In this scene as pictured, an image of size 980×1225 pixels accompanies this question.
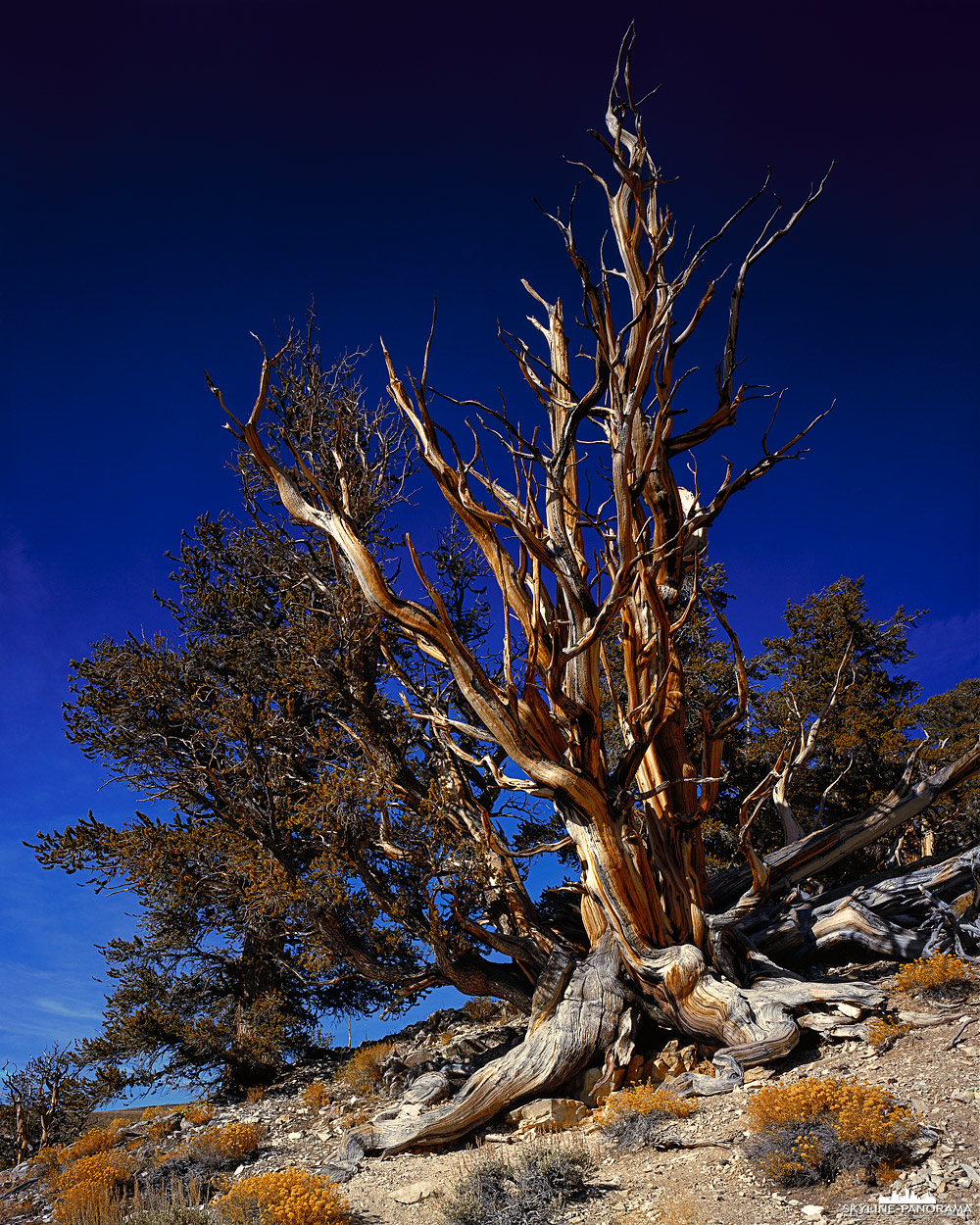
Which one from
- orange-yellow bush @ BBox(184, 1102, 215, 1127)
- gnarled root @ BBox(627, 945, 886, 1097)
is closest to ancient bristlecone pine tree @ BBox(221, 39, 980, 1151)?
gnarled root @ BBox(627, 945, 886, 1097)

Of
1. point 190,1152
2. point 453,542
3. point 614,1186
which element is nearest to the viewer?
point 614,1186

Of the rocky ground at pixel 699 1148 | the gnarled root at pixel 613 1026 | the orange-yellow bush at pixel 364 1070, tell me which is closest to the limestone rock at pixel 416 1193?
the rocky ground at pixel 699 1148

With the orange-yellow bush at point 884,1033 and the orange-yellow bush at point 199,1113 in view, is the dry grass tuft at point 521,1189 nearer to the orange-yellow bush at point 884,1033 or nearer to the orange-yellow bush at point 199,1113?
the orange-yellow bush at point 884,1033

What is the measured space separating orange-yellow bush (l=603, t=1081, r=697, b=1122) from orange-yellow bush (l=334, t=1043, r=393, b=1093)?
277cm

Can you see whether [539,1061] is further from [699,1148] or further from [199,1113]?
[199,1113]

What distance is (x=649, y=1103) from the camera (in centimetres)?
510

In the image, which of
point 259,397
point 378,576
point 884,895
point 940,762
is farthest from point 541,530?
point 940,762

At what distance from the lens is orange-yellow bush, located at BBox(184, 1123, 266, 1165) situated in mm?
6000

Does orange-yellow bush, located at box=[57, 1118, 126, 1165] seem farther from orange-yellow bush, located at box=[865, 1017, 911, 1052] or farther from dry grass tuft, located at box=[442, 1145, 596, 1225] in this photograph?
orange-yellow bush, located at box=[865, 1017, 911, 1052]

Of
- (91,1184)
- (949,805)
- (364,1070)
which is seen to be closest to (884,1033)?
(364,1070)

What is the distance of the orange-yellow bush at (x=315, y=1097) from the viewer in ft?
24.4

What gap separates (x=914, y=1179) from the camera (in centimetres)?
358

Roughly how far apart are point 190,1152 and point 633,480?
6.42 metres

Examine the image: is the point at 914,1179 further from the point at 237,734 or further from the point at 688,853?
the point at 237,734
